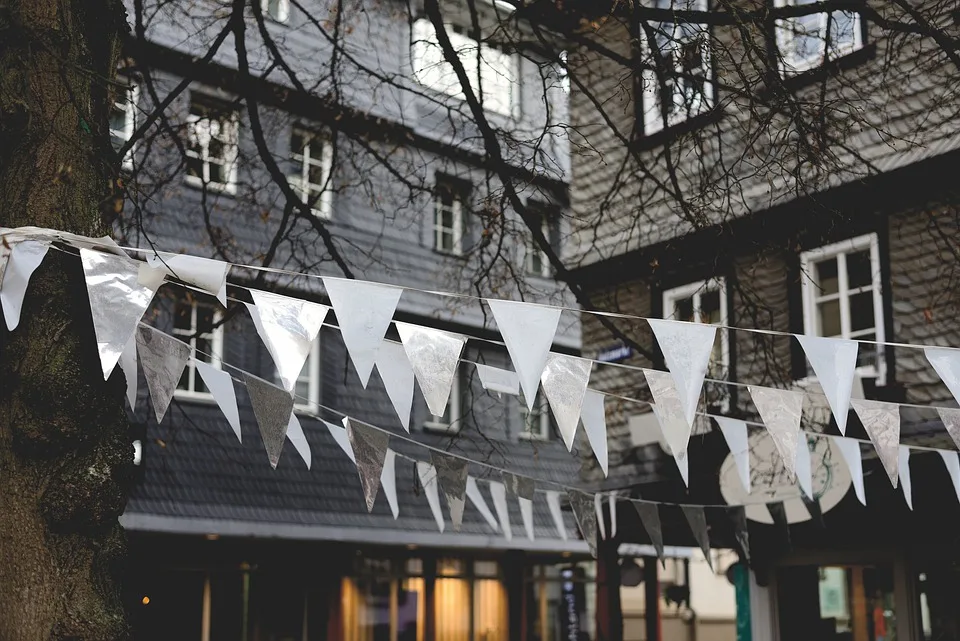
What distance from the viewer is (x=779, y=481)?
10.9 metres

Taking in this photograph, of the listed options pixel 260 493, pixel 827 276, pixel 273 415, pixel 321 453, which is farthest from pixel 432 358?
pixel 321 453

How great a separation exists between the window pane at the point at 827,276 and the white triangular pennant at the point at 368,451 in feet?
22.0

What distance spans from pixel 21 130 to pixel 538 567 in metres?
16.6

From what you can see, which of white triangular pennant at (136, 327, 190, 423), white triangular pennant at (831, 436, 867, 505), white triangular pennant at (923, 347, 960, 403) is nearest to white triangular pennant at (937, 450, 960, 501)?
white triangular pennant at (831, 436, 867, 505)

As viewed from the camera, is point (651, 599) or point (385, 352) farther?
point (651, 599)

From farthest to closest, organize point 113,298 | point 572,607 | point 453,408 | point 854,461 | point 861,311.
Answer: point 572,607
point 453,408
point 861,311
point 854,461
point 113,298

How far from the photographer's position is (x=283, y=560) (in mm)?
17266

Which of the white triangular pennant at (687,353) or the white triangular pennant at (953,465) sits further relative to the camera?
the white triangular pennant at (953,465)

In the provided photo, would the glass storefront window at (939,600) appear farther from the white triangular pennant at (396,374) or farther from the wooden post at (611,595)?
the white triangular pennant at (396,374)

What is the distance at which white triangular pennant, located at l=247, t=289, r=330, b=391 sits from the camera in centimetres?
474

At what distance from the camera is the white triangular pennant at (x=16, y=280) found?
4.67 metres

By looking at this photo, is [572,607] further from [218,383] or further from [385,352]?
[385,352]

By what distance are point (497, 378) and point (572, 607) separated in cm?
1521

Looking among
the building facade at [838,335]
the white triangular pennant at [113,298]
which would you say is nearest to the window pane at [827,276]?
the building facade at [838,335]
